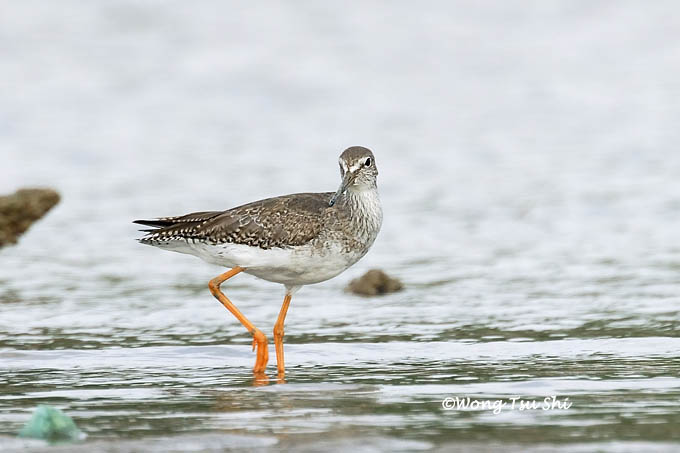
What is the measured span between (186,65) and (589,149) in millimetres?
9703

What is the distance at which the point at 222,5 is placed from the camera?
3095 cm

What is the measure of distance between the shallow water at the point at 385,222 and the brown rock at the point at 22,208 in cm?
60

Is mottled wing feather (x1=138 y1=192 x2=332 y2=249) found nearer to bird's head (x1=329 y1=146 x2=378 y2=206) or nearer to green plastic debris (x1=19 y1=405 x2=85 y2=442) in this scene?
bird's head (x1=329 y1=146 x2=378 y2=206)

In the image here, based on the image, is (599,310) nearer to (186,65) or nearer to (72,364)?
(72,364)

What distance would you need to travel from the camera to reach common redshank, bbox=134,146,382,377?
10.2 meters

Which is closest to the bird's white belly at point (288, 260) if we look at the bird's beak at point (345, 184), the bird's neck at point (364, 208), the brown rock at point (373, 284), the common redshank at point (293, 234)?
the common redshank at point (293, 234)

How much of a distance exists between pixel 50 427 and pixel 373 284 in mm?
6717

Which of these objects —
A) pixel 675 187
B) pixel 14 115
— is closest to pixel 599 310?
pixel 675 187

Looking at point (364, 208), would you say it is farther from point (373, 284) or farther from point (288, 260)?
point (373, 284)

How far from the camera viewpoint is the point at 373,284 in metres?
13.2

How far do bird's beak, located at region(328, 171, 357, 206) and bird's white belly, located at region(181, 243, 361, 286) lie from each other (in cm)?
43

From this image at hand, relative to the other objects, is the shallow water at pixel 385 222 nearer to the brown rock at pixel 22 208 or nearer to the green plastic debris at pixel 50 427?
the green plastic debris at pixel 50 427

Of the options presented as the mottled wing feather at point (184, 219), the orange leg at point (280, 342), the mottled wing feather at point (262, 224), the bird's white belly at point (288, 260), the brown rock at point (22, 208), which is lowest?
the orange leg at point (280, 342)

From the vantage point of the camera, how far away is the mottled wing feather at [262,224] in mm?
10266
